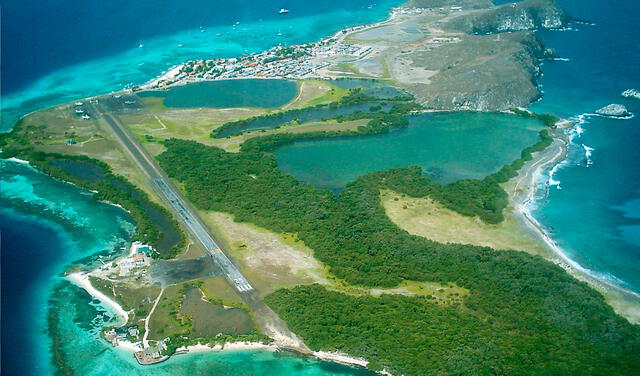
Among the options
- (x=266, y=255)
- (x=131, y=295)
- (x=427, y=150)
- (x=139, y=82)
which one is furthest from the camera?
(x=139, y=82)

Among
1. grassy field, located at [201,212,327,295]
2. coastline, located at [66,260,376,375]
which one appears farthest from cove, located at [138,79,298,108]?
coastline, located at [66,260,376,375]

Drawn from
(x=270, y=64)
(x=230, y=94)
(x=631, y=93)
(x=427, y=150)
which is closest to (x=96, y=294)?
(x=427, y=150)

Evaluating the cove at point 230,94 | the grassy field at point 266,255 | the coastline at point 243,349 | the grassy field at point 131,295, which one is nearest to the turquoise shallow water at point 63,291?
the coastline at point 243,349

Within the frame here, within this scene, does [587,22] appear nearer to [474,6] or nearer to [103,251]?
[474,6]

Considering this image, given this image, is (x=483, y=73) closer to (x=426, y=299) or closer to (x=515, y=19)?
(x=515, y=19)

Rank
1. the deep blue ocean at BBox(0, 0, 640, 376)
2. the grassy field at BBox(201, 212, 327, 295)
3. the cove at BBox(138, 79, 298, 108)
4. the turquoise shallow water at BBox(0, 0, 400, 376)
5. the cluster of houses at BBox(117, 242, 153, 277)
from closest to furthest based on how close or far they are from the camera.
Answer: the turquoise shallow water at BBox(0, 0, 400, 376)
the deep blue ocean at BBox(0, 0, 640, 376)
the grassy field at BBox(201, 212, 327, 295)
the cluster of houses at BBox(117, 242, 153, 277)
the cove at BBox(138, 79, 298, 108)

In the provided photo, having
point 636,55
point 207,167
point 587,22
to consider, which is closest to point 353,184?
point 207,167

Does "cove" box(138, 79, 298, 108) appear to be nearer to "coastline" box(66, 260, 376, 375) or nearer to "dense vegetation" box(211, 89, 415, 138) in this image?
"dense vegetation" box(211, 89, 415, 138)

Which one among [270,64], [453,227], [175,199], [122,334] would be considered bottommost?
[453,227]
